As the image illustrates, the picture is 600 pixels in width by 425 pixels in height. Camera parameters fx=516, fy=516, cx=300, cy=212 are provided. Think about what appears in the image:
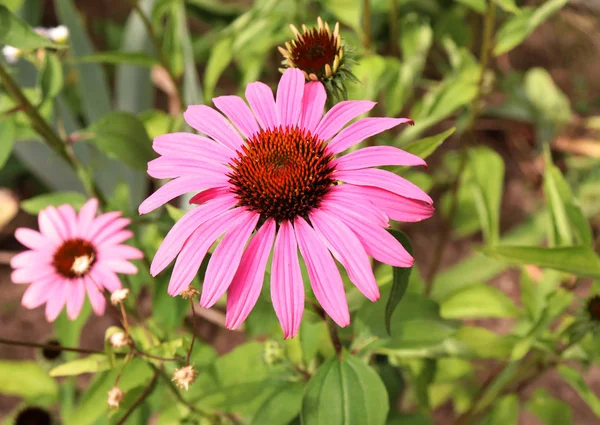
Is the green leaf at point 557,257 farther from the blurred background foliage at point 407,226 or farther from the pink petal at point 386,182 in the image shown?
the pink petal at point 386,182

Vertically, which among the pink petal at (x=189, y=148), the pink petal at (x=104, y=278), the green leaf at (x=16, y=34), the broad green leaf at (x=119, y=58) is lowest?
the pink petal at (x=104, y=278)

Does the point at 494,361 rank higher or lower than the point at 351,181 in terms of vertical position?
lower

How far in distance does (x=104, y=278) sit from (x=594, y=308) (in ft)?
2.36

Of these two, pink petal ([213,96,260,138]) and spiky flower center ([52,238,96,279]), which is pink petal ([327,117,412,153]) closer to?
pink petal ([213,96,260,138])

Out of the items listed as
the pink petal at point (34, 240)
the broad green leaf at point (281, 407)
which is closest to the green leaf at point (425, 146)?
the broad green leaf at point (281, 407)

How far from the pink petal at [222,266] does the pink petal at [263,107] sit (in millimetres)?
149

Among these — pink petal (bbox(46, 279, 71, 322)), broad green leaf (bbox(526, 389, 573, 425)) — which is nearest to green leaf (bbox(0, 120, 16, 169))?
pink petal (bbox(46, 279, 71, 322))

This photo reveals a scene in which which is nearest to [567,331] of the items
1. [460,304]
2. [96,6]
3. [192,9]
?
[460,304]

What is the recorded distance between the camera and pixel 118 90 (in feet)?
5.24

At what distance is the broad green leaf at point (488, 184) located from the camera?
3.68 ft

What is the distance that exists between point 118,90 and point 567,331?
1.38 m

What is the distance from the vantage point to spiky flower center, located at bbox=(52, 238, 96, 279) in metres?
0.77

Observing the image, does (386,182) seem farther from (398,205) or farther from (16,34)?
(16,34)

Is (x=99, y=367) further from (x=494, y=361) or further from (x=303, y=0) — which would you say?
(x=494, y=361)
